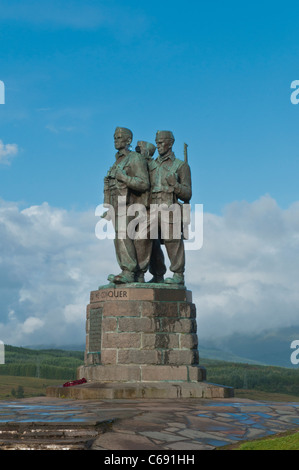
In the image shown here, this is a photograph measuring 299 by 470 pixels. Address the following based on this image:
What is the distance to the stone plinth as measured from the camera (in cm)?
1181

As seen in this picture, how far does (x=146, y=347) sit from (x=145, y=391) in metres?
1.01

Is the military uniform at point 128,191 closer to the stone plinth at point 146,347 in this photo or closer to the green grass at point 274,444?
the stone plinth at point 146,347

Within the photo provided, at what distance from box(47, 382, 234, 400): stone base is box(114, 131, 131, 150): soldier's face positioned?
5.47 meters

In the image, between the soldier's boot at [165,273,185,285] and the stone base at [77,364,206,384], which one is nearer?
the stone base at [77,364,206,384]

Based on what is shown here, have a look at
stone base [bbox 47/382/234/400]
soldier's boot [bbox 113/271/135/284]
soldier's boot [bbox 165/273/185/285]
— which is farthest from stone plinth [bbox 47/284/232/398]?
soldier's boot [bbox 165/273/185/285]

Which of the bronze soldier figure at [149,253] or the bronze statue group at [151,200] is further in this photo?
the bronze soldier figure at [149,253]

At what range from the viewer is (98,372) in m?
12.2

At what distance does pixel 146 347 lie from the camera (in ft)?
39.8

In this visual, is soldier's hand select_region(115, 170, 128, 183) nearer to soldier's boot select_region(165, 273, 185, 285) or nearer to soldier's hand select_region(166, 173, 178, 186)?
soldier's hand select_region(166, 173, 178, 186)

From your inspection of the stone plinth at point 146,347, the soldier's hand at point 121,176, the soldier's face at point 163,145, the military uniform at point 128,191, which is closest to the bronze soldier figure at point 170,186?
the soldier's face at point 163,145

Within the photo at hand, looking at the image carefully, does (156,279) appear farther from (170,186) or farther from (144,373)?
(144,373)

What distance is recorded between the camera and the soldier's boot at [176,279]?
13180mm

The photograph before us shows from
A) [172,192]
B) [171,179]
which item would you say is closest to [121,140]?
[171,179]
